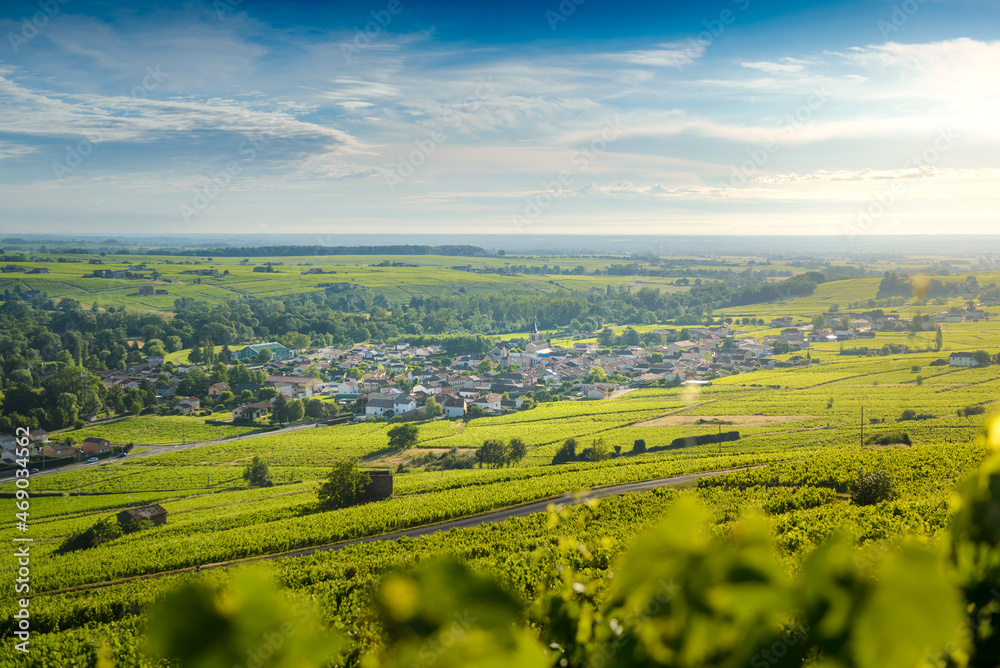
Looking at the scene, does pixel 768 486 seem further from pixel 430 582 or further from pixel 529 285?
pixel 529 285

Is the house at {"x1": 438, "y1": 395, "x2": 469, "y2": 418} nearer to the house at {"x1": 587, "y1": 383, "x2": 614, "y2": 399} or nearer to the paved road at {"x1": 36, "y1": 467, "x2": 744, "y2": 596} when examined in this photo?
the house at {"x1": 587, "y1": 383, "x2": 614, "y2": 399}

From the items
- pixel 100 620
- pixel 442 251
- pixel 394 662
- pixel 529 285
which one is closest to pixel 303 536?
pixel 100 620

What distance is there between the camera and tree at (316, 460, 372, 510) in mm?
23828

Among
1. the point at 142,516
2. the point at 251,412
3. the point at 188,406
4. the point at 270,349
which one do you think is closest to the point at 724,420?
the point at 142,516

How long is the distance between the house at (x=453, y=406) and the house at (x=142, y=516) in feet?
81.0

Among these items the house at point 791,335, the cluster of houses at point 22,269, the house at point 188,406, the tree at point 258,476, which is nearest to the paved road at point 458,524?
the tree at point 258,476

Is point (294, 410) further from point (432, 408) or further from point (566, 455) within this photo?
point (566, 455)

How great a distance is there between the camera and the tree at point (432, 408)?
47.5 m

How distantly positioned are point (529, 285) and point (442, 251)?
52.1m

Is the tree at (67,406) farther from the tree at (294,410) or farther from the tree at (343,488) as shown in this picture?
the tree at (343,488)

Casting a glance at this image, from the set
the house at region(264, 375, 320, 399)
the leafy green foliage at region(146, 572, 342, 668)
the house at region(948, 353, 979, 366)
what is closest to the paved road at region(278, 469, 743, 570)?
the leafy green foliage at region(146, 572, 342, 668)

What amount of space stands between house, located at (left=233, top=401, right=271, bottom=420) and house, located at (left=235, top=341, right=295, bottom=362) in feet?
56.0

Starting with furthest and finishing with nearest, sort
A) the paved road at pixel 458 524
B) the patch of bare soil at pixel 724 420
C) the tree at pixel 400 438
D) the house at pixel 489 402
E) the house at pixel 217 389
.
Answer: the house at pixel 217 389, the house at pixel 489 402, the tree at pixel 400 438, the patch of bare soil at pixel 724 420, the paved road at pixel 458 524

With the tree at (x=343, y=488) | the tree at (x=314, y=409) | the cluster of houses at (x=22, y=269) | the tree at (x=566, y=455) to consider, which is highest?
the cluster of houses at (x=22, y=269)
